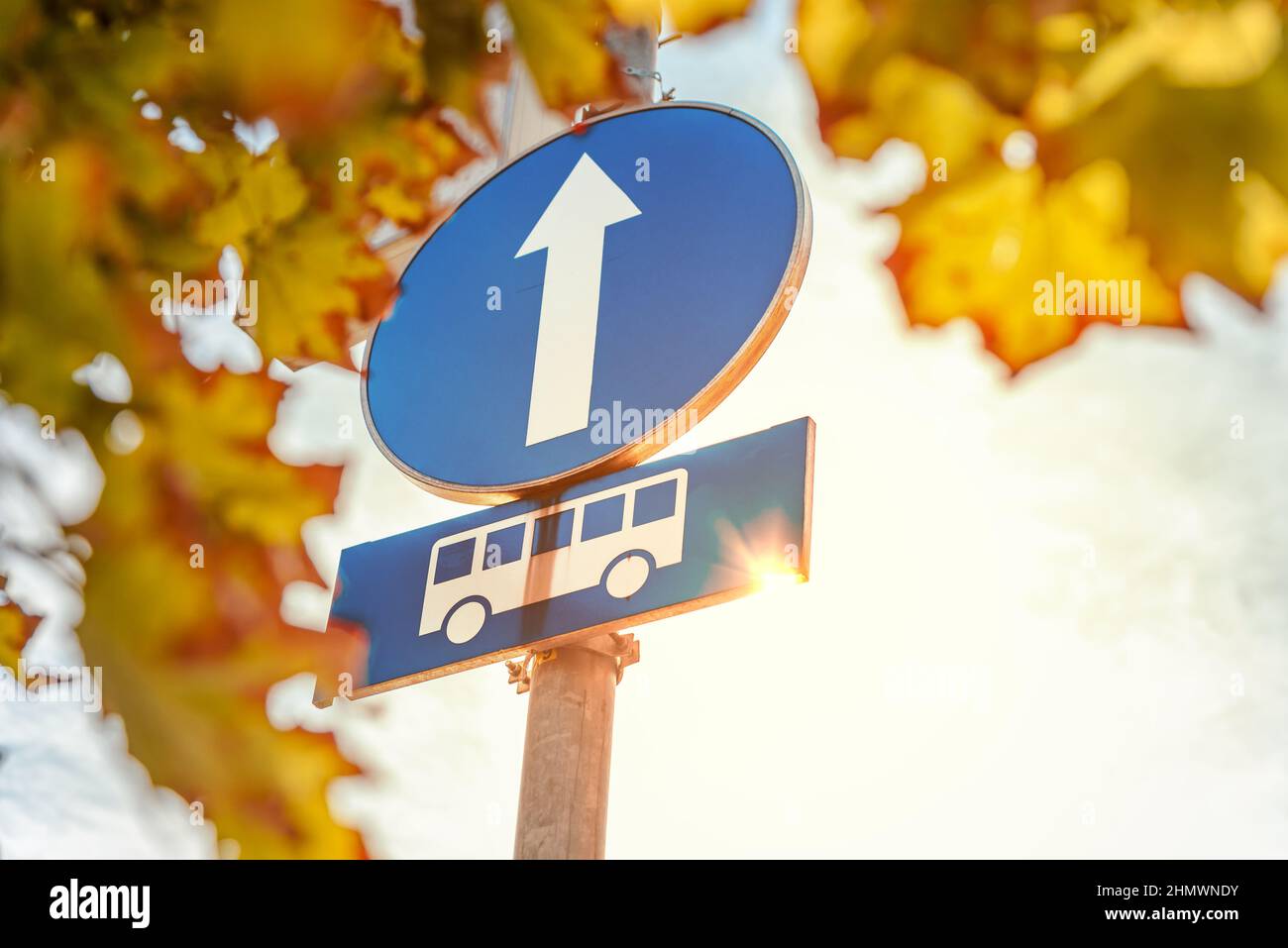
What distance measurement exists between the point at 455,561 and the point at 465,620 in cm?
16

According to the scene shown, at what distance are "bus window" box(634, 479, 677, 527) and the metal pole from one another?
269mm

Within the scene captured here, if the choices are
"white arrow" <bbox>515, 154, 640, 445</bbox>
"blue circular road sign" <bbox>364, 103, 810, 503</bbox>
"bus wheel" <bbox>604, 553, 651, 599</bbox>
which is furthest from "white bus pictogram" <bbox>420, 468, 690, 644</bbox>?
"white arrow" <bbox>515, 154, 640, 445</bbox>

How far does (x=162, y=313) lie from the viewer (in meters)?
1.67

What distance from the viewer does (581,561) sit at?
8.13 feet

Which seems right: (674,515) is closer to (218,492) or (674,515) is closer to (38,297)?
(218,492)

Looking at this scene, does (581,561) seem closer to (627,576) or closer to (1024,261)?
(627,576)

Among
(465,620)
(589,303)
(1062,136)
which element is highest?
(589,303)

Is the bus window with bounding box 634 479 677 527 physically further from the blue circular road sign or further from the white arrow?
the white arrow

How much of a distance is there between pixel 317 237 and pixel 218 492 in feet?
1.68

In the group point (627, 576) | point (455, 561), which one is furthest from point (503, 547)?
point (627, 576)

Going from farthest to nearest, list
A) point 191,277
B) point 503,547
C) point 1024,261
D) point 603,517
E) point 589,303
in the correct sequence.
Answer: point 589,303 → point 503,547 → point 603,517 → point 191,277 → point 1024,261

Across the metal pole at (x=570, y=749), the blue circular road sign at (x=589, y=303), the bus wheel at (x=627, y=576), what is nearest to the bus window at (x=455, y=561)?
the blue circular road sign at (x=589, y=303)

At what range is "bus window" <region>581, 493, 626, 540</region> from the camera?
8.21 feet
